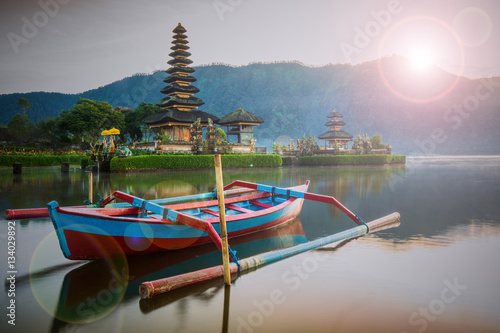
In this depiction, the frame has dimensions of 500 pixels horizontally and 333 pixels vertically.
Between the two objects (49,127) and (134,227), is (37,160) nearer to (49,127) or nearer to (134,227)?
(134,227)

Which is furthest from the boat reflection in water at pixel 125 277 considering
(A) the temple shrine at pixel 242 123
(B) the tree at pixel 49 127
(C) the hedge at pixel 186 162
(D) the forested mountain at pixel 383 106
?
(D) the forested mountain at pixel 383 106

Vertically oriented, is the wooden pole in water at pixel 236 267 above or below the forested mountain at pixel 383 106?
below

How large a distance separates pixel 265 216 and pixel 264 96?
187m

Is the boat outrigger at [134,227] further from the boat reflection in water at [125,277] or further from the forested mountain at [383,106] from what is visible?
the forested mountain at [383,106]

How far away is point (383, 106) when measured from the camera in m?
182

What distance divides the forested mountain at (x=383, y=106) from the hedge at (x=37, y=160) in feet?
432

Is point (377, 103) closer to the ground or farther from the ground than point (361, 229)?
farther from the ground

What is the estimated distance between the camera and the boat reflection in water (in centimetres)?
552

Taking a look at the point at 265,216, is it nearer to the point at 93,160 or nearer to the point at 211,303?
the point at 211,303

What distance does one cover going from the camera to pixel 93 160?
32844 millimetres

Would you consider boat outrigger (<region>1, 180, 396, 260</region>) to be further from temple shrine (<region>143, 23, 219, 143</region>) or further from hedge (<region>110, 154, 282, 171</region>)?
temple shrine (<region>143, 23, 219, 143</region>)

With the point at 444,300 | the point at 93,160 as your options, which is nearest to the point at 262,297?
the point at 444,300

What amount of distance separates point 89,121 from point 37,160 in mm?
26847

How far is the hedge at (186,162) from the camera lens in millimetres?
31608
